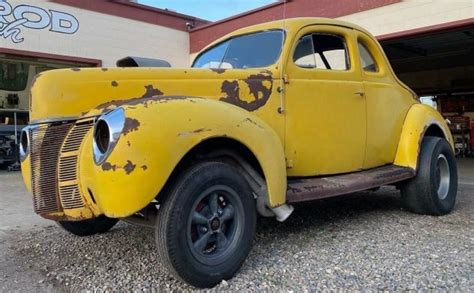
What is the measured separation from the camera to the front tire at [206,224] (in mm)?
3088

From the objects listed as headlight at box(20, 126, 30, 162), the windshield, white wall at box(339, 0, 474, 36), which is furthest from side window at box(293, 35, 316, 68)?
white wall at box(339, 0, 474, 36)

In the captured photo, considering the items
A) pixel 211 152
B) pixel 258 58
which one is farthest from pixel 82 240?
pixel 258 58

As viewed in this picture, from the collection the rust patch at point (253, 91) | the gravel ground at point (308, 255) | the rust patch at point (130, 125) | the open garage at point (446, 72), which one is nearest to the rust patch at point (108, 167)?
the rust patch at point (130, 125)

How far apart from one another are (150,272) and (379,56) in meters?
3.68

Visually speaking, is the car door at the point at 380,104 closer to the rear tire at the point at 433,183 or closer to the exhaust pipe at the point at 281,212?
the rear tire at the point at 433,183

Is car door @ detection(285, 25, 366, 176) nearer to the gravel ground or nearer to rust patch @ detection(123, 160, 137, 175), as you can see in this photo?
the gravel ground

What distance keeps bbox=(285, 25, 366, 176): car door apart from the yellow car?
0.05ft

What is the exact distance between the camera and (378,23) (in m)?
11.2

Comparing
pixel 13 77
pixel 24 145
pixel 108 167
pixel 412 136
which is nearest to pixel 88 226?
pixel 24 145

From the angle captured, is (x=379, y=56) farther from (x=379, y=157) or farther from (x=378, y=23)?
(x=378, y=23)

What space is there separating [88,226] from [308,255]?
85.5 inches

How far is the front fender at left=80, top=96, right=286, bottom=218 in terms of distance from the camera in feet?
9.71

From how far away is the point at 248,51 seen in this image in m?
4.71

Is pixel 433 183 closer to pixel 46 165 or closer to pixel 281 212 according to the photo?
pixel 281 212
